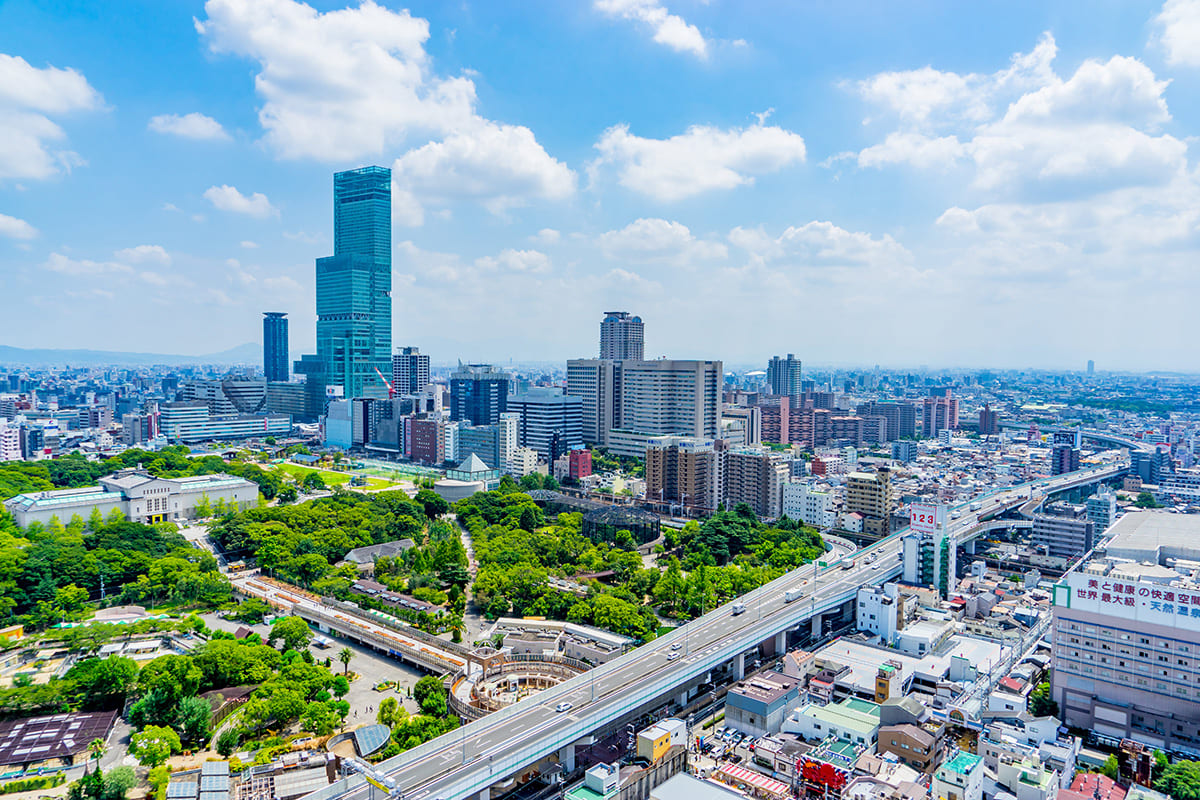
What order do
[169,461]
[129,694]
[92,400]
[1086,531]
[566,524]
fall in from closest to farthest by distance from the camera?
[129,694]
[1086,531]
[566,524]
[169,461]
[92,400]

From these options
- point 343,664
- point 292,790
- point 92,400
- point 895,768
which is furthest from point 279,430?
point 895,768

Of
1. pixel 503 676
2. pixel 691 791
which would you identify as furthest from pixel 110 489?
pixel 691 791

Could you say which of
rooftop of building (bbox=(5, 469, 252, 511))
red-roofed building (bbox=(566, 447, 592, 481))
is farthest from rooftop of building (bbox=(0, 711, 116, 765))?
red-roofed building (bbox=(566, 447, 592, 481))

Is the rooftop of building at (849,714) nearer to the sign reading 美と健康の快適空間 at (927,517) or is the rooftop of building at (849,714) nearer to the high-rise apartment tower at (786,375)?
the sign reading 美と健康の快適空間 at (927,517)

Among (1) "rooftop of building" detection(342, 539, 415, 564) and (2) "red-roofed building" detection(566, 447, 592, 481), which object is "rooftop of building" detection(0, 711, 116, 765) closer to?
(1) "rooftop of building" detection(342, 539, 415, 564)

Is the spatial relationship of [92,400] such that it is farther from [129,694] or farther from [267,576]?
[129,694]

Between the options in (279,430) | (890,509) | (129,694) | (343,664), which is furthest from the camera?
(279,430)

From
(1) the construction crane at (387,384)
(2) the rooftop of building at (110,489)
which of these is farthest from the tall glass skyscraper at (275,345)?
(2) the rooftop of building at (110,489)
